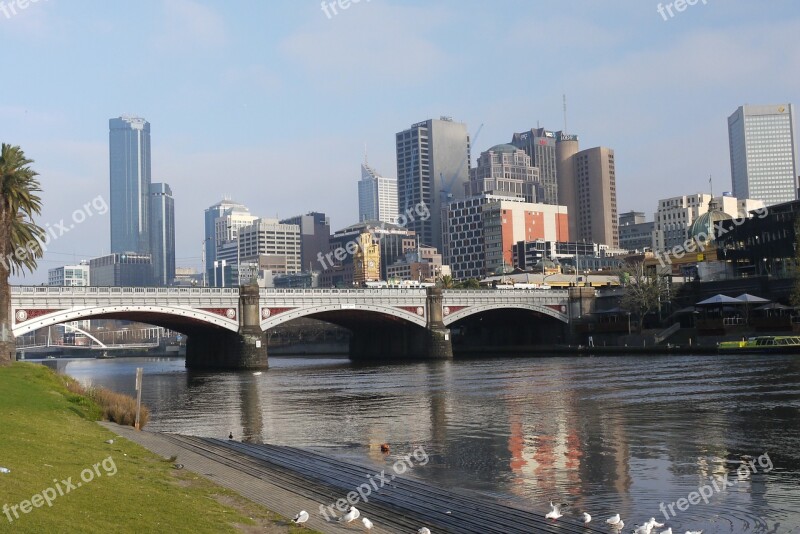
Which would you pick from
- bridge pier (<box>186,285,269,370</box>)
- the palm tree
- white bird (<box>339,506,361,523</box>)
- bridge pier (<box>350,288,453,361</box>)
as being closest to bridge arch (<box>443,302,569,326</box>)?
bridge pier (<box>350,288,453,361</box>)

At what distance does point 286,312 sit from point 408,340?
27231mm

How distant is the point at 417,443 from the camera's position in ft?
123

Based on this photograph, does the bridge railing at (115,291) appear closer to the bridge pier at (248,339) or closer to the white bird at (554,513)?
the bridge pier at (248,339)

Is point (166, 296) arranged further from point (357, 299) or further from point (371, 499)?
point (371, 499)

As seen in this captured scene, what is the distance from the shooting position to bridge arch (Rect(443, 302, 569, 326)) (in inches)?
5084


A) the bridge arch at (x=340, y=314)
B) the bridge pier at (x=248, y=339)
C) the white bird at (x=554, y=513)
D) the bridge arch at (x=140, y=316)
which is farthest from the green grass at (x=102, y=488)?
the bridge arch at (x=340, y=314)

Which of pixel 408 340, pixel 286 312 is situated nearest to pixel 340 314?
pixel 408 340

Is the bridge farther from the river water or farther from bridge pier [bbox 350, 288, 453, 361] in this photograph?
the river water

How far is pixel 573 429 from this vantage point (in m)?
40.8

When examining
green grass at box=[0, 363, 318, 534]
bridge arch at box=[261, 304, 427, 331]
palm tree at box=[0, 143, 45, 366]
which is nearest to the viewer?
green grass at box=[0, 363, 318, 534]

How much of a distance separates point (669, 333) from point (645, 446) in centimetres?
9258

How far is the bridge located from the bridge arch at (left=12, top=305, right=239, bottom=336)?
0.11 metres

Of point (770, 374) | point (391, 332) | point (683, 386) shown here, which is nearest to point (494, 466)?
point (683, 386)

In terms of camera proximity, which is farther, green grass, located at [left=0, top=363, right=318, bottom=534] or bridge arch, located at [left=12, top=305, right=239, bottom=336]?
bridge arch, located at [left=12, top=305, right=239, bottom=336]
